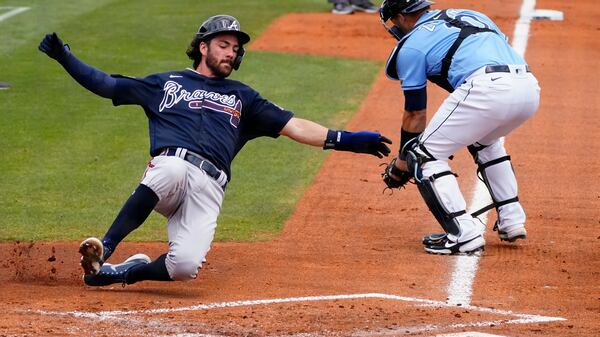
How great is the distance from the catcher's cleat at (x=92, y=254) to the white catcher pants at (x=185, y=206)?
1.36 ft

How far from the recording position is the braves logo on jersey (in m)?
7.13

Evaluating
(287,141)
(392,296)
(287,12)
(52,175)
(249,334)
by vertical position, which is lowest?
(287,12)

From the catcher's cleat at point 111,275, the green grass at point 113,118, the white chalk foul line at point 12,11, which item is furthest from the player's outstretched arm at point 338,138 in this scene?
the white chalk foul line at point 12,11

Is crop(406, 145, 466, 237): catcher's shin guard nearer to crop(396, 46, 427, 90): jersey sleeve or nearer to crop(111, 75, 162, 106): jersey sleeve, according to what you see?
crop(396, 46, 427, 90): jersey sleeve

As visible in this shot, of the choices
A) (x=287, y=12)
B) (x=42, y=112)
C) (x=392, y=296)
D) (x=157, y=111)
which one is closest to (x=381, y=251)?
(x=392, y=296)

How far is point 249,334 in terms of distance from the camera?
18.7ft

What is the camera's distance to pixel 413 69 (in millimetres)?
7723

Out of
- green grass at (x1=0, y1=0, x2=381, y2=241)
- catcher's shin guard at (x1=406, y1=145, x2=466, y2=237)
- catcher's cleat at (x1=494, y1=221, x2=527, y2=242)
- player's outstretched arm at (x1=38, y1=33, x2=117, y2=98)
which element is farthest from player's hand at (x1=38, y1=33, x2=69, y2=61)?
catcher's cleat at (x1=494, y1=221, x2=527, y2=242)

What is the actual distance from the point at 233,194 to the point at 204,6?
9404 millimetres

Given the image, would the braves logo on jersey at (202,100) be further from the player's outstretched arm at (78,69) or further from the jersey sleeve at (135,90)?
the player's outstretched arm at (78,69)

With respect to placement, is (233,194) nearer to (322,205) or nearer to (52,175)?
(322,205)

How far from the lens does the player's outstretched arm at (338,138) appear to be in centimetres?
724

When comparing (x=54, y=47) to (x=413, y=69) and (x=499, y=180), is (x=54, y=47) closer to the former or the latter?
(x=413, y=69)

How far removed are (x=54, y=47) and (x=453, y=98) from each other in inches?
99.0
